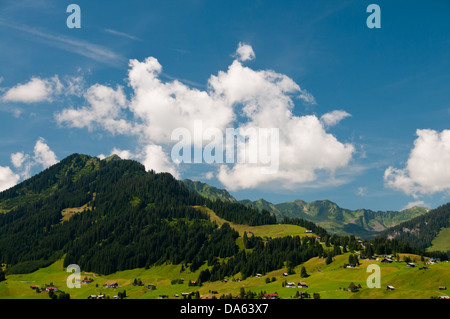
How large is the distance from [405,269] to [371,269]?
16.3 m

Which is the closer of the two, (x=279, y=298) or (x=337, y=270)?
(x=279, y=298)

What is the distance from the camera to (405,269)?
557 feet

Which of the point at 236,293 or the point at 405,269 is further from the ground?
the point at 405,269

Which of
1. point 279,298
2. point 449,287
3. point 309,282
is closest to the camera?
point 449,287
